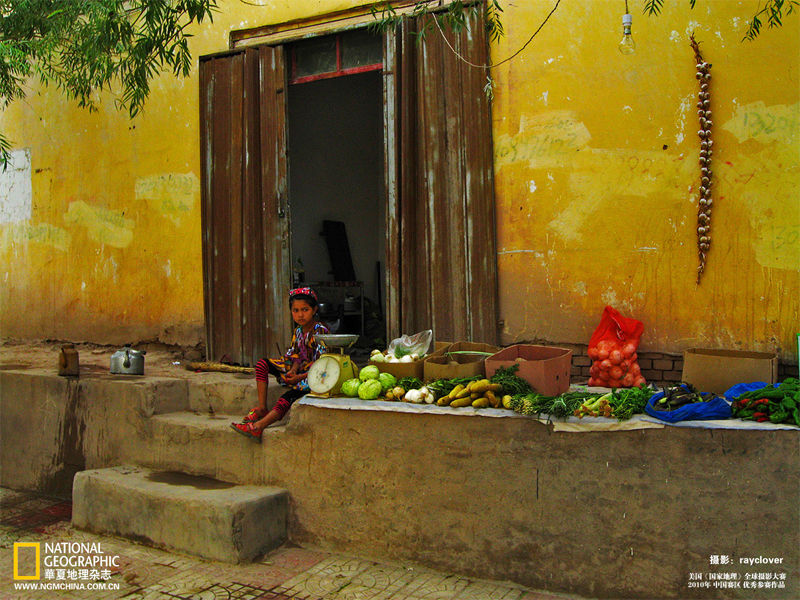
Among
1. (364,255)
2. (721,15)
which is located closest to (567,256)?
(721,15)

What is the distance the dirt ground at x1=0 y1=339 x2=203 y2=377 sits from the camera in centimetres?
671

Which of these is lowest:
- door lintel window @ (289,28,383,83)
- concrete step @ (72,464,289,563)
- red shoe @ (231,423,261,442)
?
concrete step @ (72,464,289,563)

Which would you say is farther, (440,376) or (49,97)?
(49,97)

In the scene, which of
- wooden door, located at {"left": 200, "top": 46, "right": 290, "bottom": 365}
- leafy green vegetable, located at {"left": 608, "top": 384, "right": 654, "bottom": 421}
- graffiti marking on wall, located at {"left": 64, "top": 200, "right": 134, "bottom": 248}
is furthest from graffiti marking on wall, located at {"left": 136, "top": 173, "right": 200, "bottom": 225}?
leafy green vegetable, located at {"left": 608, "top": 384, "right": 654, "bottom": 421}

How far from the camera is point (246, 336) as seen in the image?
22.0ft

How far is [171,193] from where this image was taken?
23.7 feet

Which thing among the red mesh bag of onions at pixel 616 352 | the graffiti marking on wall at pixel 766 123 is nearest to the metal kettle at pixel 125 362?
the red mesh bag of onions at pixel 616 352

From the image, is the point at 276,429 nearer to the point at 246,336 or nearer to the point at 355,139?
the point at 246,336

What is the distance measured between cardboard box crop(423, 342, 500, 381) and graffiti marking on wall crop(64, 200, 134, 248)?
13.9 feet

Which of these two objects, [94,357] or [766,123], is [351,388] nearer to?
[766,123]

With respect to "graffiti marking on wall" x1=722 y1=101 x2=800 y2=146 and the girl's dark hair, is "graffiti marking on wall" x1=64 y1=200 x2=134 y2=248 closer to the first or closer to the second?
the girl's dark hair

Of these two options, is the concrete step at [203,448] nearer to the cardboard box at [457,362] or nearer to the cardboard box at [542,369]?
the cardboard box at [457,362]

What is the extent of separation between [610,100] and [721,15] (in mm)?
887

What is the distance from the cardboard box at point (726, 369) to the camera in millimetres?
4270
